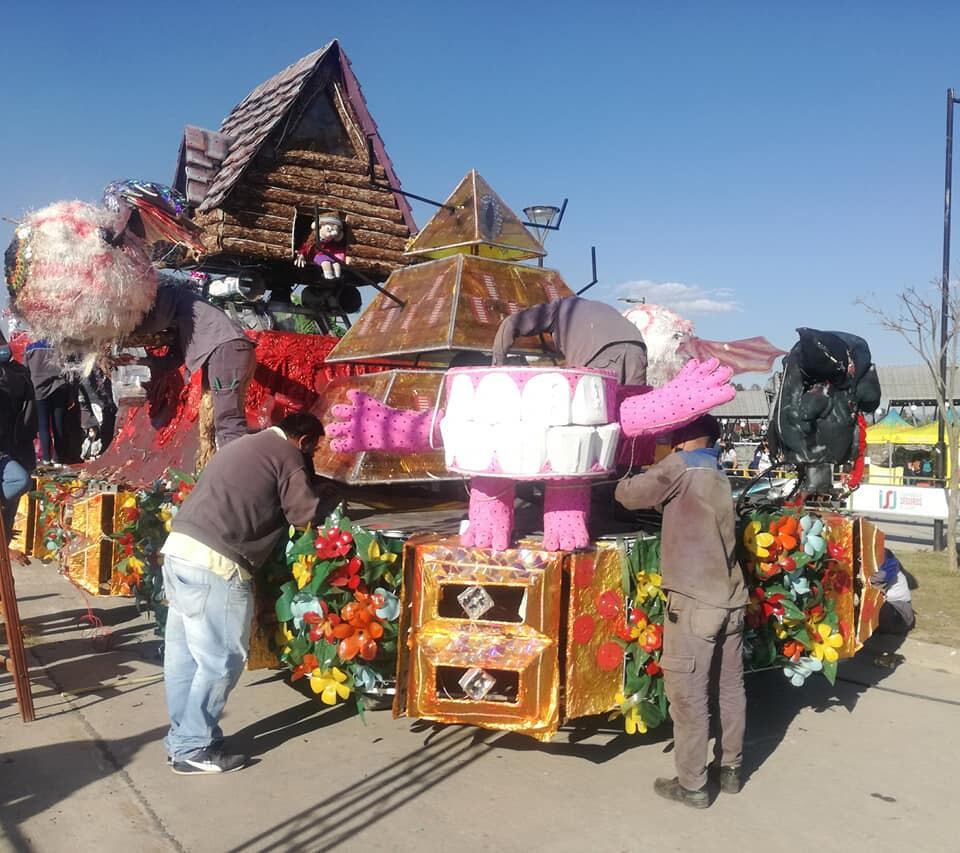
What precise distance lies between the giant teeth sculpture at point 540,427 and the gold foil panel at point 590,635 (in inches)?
3.9

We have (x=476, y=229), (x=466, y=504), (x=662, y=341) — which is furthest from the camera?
(x=662, y=341)

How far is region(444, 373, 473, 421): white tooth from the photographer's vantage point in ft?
11.0

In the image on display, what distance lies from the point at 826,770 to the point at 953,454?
242 inches

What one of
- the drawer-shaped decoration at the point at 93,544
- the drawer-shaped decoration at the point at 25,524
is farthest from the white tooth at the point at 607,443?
the drawer-shaped decoration at the point at 25,524

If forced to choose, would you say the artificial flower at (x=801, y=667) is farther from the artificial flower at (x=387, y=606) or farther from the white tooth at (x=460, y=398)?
the white tooth at (x=460, y=398)

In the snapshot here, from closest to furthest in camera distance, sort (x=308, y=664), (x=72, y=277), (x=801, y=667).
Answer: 1. (x=308, y=664)
2. (x=801, y=667)
3. (x=72, y=277)

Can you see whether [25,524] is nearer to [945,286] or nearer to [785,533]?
[785,533]

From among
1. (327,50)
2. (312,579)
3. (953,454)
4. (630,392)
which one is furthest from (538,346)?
(953,454)

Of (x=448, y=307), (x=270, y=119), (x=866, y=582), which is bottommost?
(x=866, y=582)

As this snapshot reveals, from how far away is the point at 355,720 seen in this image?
4125 mm

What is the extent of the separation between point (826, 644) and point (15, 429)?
15.3 ft

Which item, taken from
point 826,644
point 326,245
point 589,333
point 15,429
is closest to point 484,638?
point 589,333

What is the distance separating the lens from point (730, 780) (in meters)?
3.36

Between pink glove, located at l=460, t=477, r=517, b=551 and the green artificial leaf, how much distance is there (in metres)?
0.77
